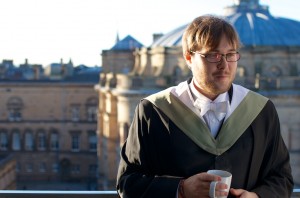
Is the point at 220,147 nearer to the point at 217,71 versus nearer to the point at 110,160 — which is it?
the point at 217,71

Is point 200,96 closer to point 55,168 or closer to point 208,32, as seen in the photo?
point 208,32

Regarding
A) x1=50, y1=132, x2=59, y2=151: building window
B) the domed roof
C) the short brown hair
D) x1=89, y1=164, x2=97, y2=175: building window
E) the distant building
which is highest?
the domed roof

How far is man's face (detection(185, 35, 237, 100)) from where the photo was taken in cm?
423

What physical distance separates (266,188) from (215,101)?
2.37 feet

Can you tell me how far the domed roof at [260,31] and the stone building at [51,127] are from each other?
1433 cm

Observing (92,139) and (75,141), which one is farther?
(75,141)

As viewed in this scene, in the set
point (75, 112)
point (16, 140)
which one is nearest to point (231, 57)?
point (75, 112)

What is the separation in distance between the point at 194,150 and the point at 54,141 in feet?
159

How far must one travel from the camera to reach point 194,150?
433cm

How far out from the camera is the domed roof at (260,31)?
3469cm

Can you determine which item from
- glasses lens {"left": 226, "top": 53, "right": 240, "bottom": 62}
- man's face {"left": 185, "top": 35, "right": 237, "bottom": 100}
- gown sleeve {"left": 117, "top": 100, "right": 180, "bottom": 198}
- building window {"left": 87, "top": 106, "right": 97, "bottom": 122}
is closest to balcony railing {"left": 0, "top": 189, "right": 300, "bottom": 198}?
gown sleeve {"left": 117, "top": 100, "right": 180, "bottom": 198}

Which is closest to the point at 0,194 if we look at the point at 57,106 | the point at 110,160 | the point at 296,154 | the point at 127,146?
the point at 127,146

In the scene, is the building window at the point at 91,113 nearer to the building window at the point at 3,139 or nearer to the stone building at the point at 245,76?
the building window at the point at 3,139

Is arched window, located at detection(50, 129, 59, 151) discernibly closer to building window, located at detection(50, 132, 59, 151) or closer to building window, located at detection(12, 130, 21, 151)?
building window, located at detection(50, 132, 59, 151)
